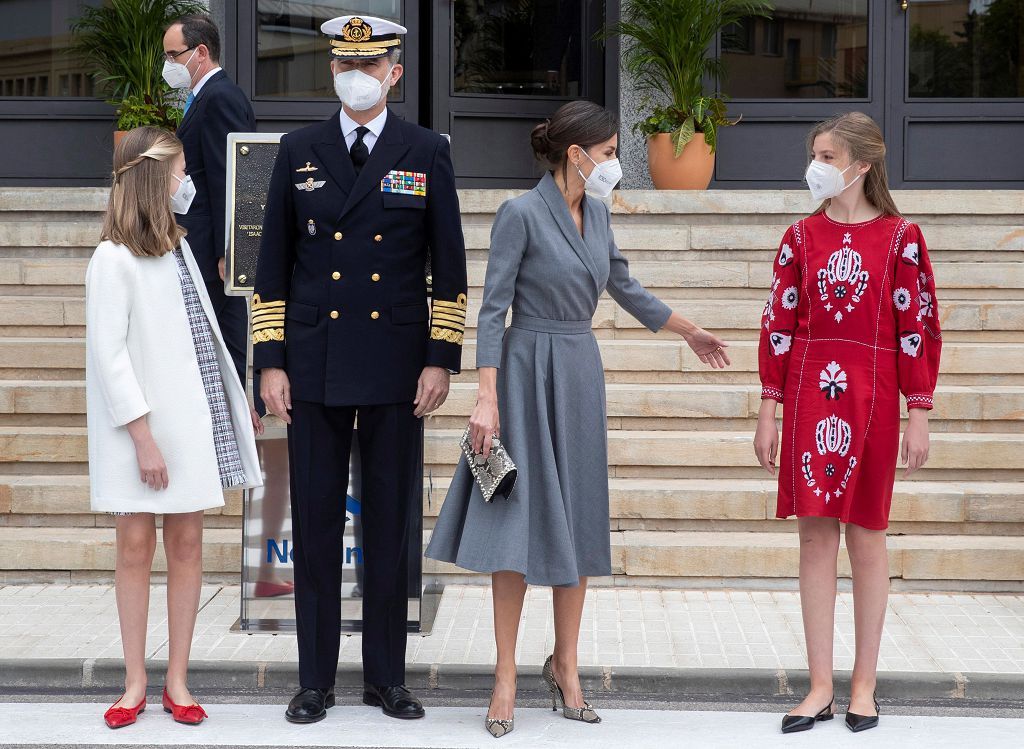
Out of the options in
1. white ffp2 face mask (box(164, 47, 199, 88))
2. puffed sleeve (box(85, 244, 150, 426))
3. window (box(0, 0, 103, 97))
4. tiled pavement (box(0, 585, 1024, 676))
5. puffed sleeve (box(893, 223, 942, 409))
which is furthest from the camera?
window (box(0, 0, 103, 97))

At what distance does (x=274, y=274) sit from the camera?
4.30 meters

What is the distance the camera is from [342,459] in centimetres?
445

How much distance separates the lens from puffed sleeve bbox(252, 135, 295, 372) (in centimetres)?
430

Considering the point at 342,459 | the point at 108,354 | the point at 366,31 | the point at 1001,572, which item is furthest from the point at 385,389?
the point at 1001,572

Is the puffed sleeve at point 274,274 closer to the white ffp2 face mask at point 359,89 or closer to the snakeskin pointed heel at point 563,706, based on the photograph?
the white ffp2 face mask at point 359,89

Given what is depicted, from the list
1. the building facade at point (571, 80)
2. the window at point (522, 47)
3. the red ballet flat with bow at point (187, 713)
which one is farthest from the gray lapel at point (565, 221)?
the window at point (522, 47)

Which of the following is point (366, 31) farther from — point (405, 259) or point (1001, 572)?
point (1001, 572)

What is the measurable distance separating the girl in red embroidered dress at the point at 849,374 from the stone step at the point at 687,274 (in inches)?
128

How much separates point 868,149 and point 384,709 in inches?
99.3

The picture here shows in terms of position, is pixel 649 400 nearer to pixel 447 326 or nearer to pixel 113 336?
pixel 447 326

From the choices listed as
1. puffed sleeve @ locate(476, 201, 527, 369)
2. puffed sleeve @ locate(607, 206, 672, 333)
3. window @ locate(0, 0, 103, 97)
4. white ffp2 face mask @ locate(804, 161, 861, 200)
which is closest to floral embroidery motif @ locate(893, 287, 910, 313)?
white ffp2 face mask @ locate(804, 161, 861, 200)

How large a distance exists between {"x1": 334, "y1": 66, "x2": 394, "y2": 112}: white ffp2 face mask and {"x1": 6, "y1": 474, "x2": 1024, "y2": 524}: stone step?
2227 millimetres

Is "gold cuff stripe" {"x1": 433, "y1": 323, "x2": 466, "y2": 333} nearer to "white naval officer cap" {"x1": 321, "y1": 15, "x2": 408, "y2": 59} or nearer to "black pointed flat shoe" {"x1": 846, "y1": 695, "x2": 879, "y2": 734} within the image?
"white naval officer cap" {"x1": 321, "y1": 15, "x2": 408, "y2": 59}

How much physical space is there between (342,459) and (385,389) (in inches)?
12.5
